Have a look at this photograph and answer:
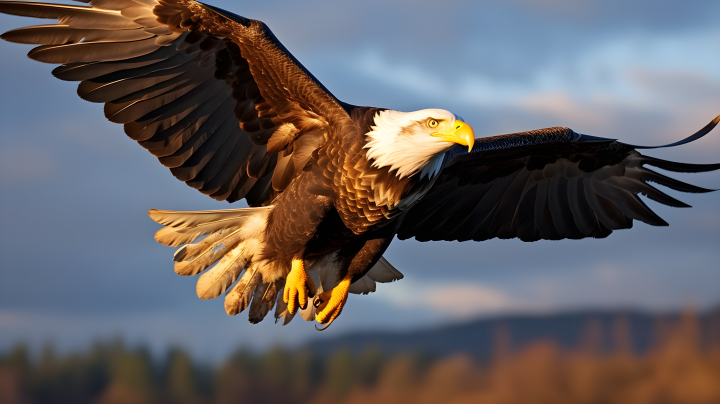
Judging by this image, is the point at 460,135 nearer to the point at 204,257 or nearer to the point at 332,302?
the point at 332,302

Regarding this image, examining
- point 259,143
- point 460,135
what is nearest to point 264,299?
point 259,143

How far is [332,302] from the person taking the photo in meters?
5.52

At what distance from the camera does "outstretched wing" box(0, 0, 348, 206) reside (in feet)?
15.7

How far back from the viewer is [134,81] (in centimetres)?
502

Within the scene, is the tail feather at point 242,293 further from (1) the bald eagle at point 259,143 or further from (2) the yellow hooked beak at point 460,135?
(2) the yellow hooked beak at point 460,135

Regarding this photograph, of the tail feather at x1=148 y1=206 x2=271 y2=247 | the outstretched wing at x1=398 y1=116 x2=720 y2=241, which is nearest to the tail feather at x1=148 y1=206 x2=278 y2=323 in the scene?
the tail feather at x1=148 y1=206 x2=271 y2=247

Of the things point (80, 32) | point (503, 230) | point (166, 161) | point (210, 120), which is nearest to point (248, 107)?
point (210, 120)

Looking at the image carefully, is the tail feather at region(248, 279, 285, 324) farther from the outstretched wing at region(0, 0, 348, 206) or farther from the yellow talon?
the outstretched wing at region(0, 0, 348, 206)

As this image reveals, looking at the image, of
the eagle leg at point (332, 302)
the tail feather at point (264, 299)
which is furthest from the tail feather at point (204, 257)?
the eagle leg at point (332, 302)

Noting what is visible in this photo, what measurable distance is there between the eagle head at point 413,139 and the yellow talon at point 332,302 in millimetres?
1242

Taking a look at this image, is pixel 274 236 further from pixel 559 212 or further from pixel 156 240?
pixel 559 212

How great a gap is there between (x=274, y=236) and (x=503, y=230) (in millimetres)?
2316

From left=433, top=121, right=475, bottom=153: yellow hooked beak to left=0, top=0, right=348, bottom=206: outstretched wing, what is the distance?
0.72 meters

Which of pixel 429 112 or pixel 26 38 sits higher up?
pixel 26 38
